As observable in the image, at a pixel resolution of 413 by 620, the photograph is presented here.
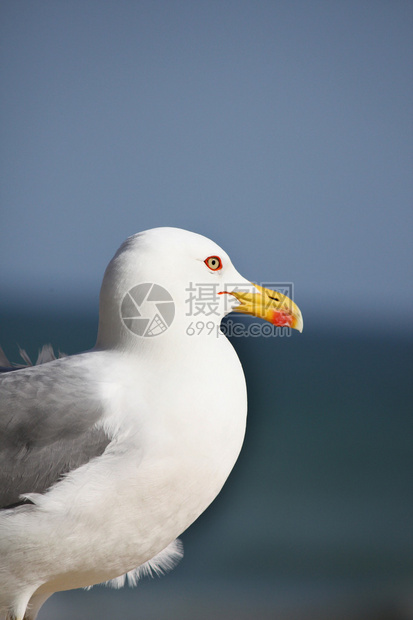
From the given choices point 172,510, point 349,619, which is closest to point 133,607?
point 349,619

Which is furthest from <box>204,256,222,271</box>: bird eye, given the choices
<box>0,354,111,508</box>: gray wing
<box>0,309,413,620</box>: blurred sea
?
<box>0,309,413,620</box>: blurred sea

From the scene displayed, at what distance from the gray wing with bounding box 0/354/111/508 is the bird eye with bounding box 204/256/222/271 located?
484 mm

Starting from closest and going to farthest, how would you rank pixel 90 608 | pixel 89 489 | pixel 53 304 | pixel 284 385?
pixel 89 489
pixel 90 608
pixel 284 385
pixel 53 304

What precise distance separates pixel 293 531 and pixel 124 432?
849 centimetres

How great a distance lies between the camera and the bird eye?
1999 mm

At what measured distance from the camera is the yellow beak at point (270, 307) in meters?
2.10

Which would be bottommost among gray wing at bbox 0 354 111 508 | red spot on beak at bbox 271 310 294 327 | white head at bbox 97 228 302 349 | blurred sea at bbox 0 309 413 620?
blurred sea at bbox 0 309 413 620

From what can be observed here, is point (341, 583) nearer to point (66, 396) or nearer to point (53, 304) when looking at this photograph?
point (66, 396)

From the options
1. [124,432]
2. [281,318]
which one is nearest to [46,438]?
[124,432]

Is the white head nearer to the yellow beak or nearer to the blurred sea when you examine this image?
the yellow beak

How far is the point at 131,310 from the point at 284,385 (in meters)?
19.0

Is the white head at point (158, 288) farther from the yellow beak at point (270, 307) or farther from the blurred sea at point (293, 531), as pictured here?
the blurred sea at point (293, 531)

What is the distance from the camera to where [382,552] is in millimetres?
8914

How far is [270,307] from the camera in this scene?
2131 millimetres
